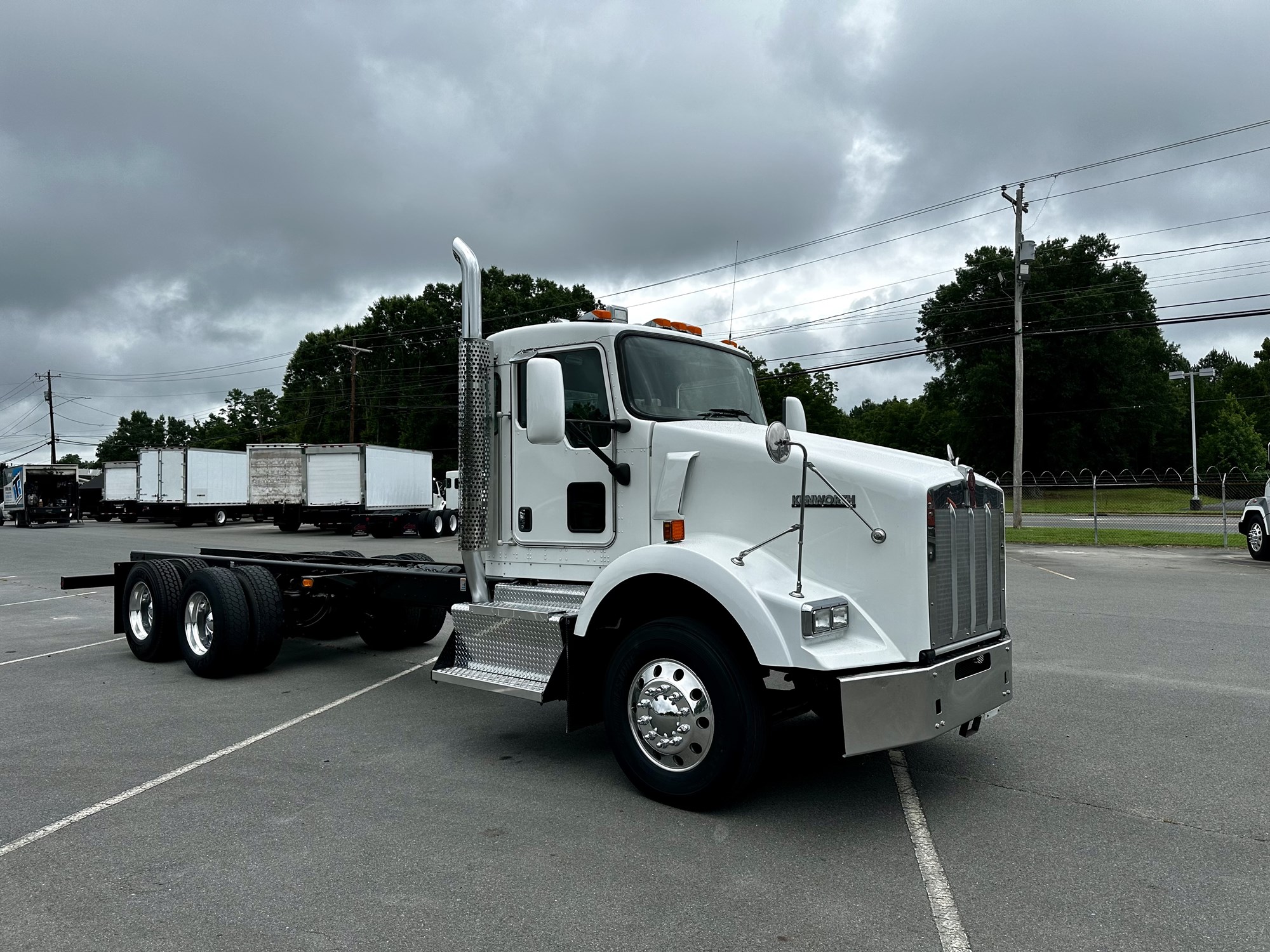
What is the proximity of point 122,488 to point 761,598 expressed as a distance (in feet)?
156

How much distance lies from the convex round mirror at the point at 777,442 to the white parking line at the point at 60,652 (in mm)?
8123

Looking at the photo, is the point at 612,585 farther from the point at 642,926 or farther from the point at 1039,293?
the point at 1039,293

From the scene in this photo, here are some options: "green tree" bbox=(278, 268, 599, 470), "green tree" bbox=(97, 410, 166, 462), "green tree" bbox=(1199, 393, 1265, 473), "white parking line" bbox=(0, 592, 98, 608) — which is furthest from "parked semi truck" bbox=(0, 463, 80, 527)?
"green tree" bbox=(97, 410, 166, 462)

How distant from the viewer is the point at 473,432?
19.0ft

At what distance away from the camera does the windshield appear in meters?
5.29

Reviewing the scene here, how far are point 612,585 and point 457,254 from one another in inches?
101

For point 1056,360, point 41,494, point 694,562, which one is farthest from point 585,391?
point 1056,360

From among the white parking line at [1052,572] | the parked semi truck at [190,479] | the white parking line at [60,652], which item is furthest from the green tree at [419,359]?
the white parking line at [60,652]

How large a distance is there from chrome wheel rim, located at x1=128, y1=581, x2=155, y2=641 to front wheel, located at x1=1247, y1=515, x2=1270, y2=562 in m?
19.7

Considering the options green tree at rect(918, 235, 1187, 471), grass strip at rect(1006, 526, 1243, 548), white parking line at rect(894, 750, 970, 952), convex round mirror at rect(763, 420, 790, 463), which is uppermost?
green tree at rect(918, 235, 1187, 471)

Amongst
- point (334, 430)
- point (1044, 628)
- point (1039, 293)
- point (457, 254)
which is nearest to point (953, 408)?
point (1039, 293)

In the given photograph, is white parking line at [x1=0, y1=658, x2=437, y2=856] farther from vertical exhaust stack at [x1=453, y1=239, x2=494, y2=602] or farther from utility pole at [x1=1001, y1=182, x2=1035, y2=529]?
utility pole at [x1=1001, y1=182, x2=1035, y2=529]

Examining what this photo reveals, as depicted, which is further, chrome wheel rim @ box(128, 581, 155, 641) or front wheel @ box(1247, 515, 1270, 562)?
front wheel @ box(1247, 515, 1270, 562)

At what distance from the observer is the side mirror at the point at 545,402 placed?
15.7ft
